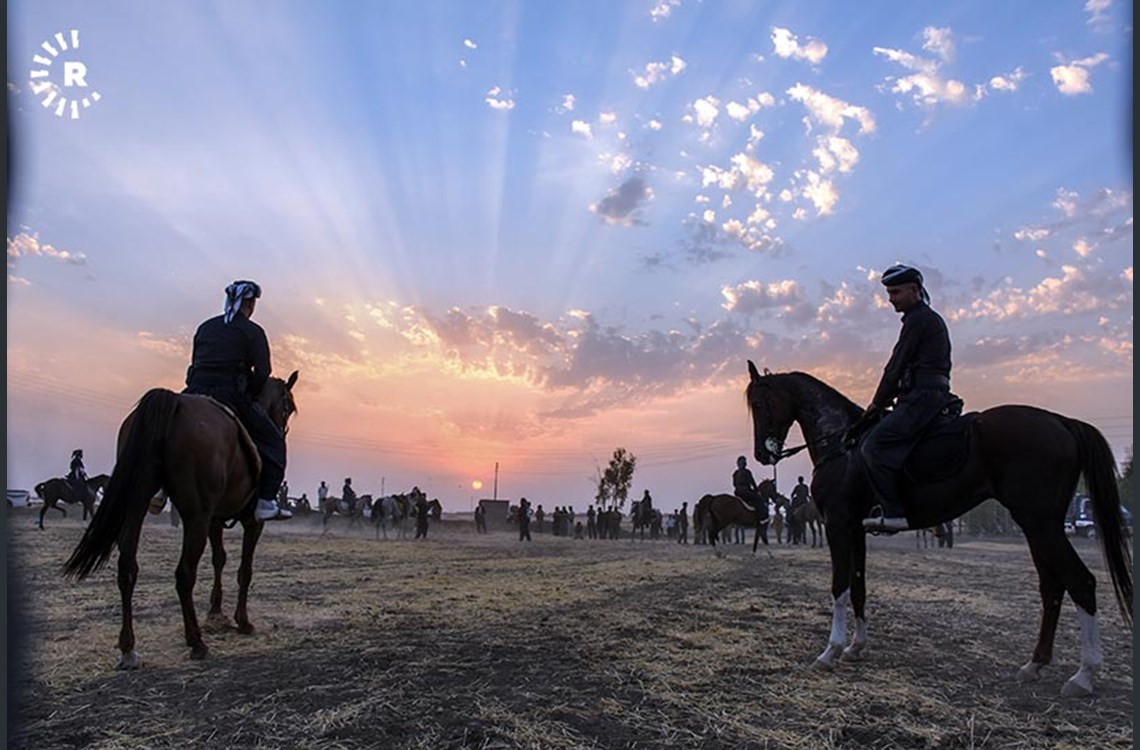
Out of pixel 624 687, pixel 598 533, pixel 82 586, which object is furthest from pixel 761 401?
pixel 598 533

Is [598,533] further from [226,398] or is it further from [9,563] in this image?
[9,563]

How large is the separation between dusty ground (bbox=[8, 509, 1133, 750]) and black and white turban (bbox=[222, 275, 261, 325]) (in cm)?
302

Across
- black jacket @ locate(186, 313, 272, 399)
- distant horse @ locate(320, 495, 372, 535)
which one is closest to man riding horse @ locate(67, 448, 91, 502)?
distant horse @ locate(320, 495, 372, 535)

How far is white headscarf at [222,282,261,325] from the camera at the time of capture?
6801 mm

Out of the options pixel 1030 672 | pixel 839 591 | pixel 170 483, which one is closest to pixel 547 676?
pixel 839 591

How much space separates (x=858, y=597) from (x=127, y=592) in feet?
19.7

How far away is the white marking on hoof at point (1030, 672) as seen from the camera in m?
5.33

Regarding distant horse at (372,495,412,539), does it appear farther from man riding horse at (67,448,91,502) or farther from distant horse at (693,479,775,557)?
distant horse at (693,479,775,557)

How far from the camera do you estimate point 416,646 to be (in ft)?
19.9

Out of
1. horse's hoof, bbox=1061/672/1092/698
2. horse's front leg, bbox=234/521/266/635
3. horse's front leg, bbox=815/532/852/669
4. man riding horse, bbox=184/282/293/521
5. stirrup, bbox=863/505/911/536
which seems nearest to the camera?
horse's hoof, bbox=1061/672/1092/698

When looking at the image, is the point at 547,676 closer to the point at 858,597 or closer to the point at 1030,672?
the point at 858,597

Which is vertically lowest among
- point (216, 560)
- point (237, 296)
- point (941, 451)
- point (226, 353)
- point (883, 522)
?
point (216, 560)

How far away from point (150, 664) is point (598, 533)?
1788 inches

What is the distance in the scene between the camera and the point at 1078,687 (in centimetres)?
489
